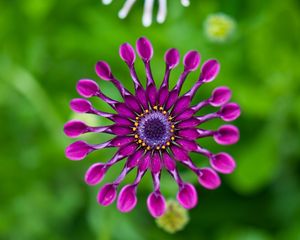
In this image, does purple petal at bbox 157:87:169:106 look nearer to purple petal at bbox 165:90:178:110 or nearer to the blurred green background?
purple petal at bbox 165:90:178:110

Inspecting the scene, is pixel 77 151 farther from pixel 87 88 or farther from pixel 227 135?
pixel 227 135

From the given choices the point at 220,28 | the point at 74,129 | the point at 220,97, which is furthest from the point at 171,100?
the point at 220,28

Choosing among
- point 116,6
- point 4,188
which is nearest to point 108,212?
point 4,188

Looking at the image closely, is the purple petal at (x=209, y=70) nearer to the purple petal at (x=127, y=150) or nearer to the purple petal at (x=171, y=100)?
the purple petal at (x=171, y=100)

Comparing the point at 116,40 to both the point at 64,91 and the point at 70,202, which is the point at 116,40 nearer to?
the point at 64,91

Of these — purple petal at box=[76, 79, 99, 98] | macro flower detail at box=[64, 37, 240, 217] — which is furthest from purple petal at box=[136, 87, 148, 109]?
purple petal at box=[76, 79, 99, 98]

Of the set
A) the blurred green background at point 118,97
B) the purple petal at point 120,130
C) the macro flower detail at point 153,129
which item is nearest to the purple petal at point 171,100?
the macro flower detail at point 153,129

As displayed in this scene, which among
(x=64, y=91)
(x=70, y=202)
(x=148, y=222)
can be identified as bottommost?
(x=148, y=222)
